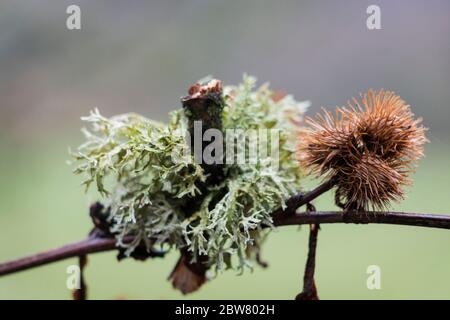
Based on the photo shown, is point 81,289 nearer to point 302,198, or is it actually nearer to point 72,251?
point 72,251

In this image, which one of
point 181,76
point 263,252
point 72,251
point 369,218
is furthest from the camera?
point 181,76

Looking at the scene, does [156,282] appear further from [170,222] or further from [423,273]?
[170,222]

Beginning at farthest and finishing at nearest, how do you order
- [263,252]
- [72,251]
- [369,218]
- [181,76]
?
[181,76]
[263,252]
[72,251]
[369,218]

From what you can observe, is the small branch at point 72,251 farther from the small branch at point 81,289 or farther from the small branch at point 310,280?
the small branch at point 310,280

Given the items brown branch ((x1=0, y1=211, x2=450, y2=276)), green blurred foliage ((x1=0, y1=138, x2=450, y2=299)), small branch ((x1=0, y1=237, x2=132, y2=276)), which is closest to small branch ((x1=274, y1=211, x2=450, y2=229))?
brown branch ((x1=0, y1=211, x2=450, y2=276))

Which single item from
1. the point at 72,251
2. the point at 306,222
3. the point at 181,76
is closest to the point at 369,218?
the point at 306,222
